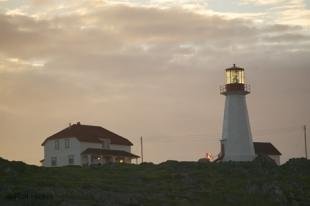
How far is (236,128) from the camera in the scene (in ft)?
300

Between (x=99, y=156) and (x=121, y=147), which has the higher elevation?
(x=121, y=147)

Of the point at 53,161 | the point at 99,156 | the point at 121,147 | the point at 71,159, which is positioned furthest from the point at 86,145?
the point at 121,147

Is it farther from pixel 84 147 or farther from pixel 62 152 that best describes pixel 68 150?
pixel 84 147

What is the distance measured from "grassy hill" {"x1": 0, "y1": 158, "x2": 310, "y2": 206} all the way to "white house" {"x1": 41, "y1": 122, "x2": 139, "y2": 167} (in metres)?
19.8

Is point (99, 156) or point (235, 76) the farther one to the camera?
point (99, 156)

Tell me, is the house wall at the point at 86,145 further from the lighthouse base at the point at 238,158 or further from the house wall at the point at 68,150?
the lighthouse base at the point at 238,158

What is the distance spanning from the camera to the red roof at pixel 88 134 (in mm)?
105375

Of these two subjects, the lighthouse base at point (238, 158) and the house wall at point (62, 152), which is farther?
the house wall at point (62, 152)

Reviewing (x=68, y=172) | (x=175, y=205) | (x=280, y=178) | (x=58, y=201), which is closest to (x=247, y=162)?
(x=280, y=178)

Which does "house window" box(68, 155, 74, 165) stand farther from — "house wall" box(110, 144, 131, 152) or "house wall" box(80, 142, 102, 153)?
"house wall" box(110, 144, 131, 152)

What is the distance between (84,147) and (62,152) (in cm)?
363

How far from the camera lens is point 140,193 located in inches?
2552

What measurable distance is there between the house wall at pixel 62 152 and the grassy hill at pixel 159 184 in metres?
20.9

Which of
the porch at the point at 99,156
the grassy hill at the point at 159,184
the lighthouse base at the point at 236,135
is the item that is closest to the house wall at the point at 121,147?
the porch at the point at 99,156
